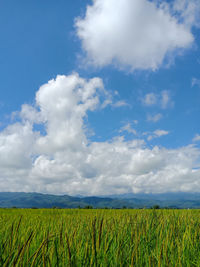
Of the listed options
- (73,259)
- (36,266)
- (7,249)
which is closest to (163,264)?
(73,259)

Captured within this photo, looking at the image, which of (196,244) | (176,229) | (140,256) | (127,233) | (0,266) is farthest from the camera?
(176,229)

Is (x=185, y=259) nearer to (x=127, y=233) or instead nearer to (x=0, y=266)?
(x=127, y=233)

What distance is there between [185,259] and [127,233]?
1236mm

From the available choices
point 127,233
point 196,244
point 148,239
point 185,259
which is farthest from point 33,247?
point 196,244

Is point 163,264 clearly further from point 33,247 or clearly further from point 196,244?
point 33,247

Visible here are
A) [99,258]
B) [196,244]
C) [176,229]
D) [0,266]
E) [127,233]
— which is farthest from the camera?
[176,229]

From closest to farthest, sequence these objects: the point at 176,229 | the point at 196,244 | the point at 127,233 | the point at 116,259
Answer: the point at 116,259 < the point at 196,244 < the point at 127,233 < the point at 176,229

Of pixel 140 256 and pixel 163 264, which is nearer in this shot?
pixel 163 264

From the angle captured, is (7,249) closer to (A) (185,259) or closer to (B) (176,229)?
(A) (185,259)

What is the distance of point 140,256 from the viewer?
2.75 m

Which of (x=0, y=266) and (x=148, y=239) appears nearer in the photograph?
(x=0, y=266)

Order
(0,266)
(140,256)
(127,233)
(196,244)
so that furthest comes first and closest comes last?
(127,233)
(196,244)
(140,256)
(0,266)

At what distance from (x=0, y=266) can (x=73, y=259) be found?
778 millimetres

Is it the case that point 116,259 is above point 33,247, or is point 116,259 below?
above
